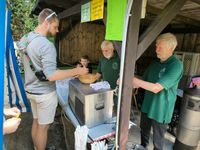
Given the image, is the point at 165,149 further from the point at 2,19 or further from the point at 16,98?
the point at 2,19

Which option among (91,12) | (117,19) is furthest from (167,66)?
(91,12)

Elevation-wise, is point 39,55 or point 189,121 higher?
point 39,55

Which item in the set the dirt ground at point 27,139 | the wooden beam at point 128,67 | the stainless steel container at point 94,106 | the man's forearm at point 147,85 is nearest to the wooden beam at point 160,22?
the wooden beam at point 128,67

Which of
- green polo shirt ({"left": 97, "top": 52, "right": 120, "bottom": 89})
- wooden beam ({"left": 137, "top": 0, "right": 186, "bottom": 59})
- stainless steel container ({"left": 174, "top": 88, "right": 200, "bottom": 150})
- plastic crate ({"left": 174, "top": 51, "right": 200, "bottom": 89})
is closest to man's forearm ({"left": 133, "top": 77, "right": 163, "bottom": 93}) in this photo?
wooden beam ({"left": 137, "top": 0, "right": 186, "bottom": 59})

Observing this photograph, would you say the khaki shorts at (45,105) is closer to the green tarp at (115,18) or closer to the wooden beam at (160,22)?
the green tarp at (115,18)

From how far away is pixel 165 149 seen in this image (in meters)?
2.81

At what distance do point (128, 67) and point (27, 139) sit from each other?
2.42 m

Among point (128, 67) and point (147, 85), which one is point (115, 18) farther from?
point (147, 85)

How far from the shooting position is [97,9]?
1694 millimetres

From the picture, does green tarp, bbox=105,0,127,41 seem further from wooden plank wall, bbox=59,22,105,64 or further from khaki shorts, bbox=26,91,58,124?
wooden plank wall, bbox=59,22,105,64

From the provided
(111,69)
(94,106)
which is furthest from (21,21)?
(94,106)

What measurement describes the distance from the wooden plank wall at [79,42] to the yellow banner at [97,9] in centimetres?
392

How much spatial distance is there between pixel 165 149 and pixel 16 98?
96.5 inches

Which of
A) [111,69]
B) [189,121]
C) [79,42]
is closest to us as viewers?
A: [189,121]
